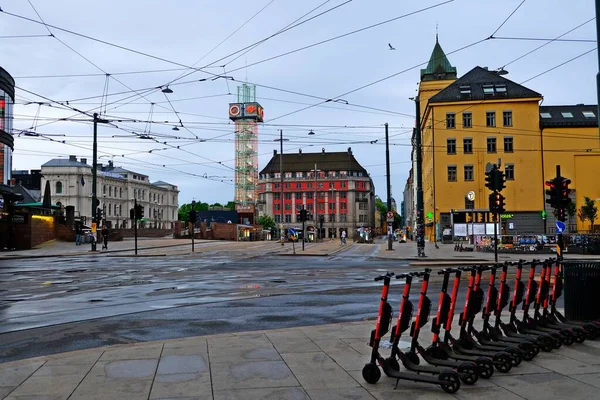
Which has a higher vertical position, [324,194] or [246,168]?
[246,168]

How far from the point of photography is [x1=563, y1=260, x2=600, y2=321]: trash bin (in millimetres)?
8883

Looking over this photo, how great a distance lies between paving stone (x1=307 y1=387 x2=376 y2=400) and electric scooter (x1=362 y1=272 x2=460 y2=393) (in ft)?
0.75

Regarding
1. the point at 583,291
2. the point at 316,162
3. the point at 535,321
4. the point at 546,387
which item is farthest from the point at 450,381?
Result: the point at 316,162

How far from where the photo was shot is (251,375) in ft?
20.8

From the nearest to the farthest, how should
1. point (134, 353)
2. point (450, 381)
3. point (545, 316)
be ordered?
point (450, 381)
point (134, 353)
point (545, 316)

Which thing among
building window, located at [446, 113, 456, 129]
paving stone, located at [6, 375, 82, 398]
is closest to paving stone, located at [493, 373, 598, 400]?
paving stone, located at [6, 375, 82, 398]

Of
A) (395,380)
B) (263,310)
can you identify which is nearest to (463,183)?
(263,310)

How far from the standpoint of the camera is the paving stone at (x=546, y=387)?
5488mm

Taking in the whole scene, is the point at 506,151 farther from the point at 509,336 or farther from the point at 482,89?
the point at 509,336

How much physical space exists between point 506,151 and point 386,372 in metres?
62.5

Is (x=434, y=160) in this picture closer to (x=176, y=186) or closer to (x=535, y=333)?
(x=535, y=333)

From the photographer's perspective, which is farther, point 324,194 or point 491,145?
point 324,194

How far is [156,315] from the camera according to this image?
11.2 m

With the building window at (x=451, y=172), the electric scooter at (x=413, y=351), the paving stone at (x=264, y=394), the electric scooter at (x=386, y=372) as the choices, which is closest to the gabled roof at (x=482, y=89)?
the building window at (x=451, y=172)
